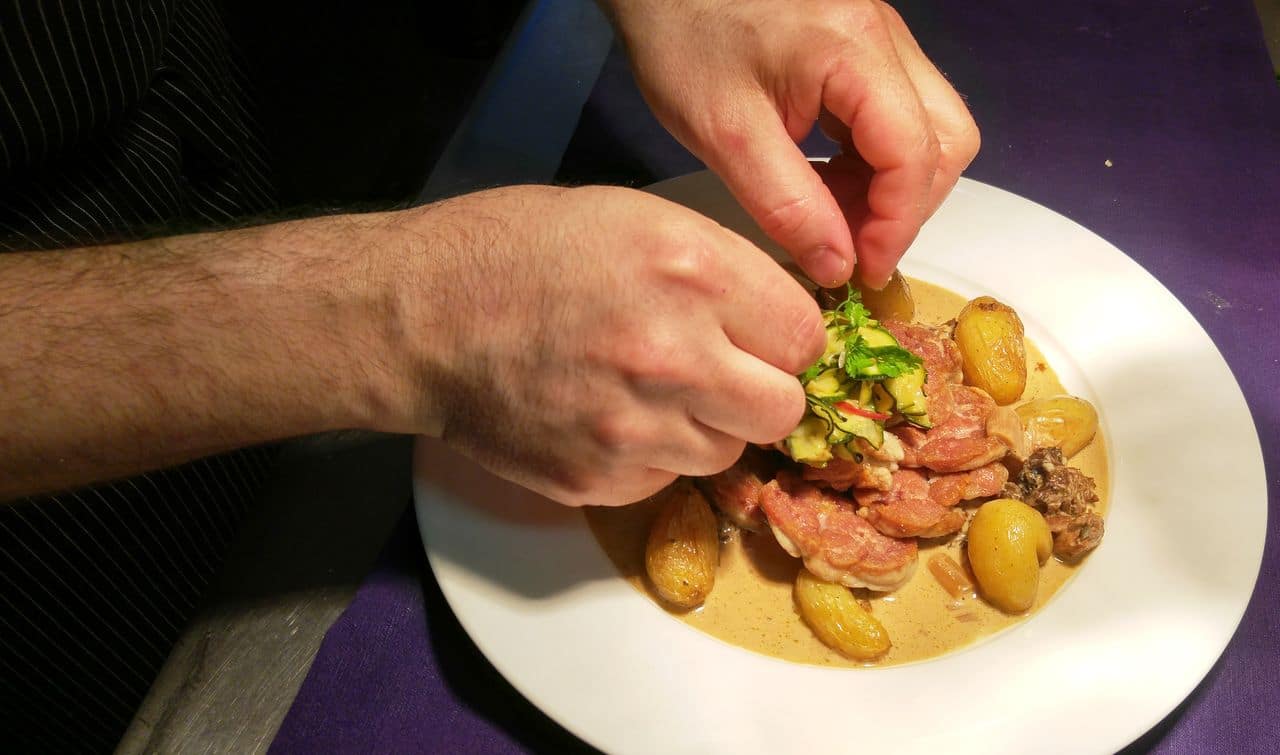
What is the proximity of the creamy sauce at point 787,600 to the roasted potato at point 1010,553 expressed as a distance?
26 millimetres

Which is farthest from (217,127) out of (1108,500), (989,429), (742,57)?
(1108,500)

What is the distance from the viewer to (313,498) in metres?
1.47

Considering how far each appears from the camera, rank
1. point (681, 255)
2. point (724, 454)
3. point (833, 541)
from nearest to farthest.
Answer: point (681, 255)
point (724, 454)
point (833, 541)

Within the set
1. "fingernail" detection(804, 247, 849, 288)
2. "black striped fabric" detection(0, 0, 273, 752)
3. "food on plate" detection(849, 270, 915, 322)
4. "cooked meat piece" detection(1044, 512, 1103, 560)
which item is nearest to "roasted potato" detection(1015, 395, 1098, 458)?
"cooked meat piece" detection(1044, 512, 1103, 560)

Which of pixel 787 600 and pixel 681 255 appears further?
pixel 787 600

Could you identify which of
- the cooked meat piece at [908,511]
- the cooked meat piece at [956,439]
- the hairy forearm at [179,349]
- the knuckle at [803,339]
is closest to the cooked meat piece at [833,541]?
the cooked meat piece at [908,511]

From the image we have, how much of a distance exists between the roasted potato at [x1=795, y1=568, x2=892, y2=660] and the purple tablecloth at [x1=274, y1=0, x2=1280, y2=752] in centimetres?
23

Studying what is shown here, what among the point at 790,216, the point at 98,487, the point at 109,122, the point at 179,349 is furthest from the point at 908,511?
the point at 109,122

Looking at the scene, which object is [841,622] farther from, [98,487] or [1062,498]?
[98,487]

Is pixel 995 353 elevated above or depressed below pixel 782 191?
below

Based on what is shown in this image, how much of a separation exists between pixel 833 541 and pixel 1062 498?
12.4 inches

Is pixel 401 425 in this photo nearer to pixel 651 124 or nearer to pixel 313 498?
pixel 313 498

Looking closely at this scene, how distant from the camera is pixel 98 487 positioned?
3.75 ft

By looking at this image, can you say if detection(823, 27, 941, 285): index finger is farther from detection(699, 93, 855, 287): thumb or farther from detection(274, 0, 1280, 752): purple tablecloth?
detection(274, 0, 1280, 752): purple tablecloth
